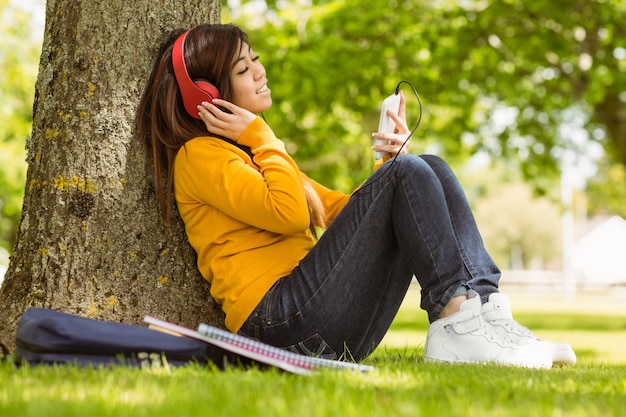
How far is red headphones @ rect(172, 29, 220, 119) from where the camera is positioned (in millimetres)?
3535

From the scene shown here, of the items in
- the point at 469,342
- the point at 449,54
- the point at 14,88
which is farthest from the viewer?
the point at 14,88

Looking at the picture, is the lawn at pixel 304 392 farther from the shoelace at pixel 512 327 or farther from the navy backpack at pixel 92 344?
the shoelace at pixel 512 327

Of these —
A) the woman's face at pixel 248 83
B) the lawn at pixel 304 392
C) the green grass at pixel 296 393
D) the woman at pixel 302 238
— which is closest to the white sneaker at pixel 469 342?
the woman at pixel 302 238

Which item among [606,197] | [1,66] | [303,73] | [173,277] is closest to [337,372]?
[173,277]

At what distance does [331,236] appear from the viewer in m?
3.35

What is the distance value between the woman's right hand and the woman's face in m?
0.15

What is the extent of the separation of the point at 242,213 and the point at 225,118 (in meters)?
0.47

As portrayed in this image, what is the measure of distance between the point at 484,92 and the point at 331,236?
A: 11.0m

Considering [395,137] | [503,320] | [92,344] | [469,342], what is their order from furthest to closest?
1. [395,137]
2. [503,320]
3. [469,342]
4. [92,344]

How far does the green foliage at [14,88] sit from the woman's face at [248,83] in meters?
16.5

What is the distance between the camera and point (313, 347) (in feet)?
10.9

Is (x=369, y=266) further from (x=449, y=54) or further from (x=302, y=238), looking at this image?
(x=449, y=54)

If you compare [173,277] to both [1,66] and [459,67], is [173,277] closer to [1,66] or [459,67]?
[459,67]

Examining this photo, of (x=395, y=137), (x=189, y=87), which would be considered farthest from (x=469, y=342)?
(x=189, y=87)
